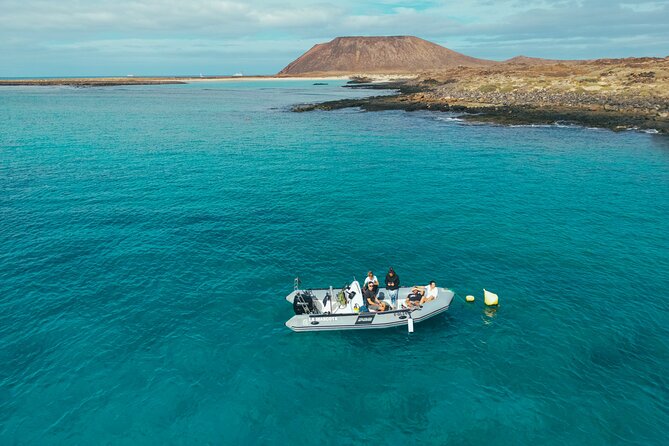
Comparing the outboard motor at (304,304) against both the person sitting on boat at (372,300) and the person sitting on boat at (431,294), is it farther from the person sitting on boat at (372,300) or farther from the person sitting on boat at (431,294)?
the person sitting on boat at (431,294)

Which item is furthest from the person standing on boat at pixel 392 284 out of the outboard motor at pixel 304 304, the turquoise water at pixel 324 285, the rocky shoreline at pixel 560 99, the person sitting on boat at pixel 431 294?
the rocky shoreline at pixel 560 99

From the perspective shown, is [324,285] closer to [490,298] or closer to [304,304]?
[304,304]

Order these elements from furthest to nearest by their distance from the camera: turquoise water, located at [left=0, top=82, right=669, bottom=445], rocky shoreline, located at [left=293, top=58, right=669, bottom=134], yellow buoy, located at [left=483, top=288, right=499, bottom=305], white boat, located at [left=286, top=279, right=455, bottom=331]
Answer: rocky shoreline, located at [left=293, top=58, right=669, bottom=134] → yellow buoy, located at [left=483, top=288, right=499, bottom=305] → white boat, located at [left=286, top=279, right=455, bottom=331] → turquoise water, located at [left=0, top=82, right=669, bottom=445]

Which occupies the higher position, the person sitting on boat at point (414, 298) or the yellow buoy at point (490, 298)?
the person sitting on boat at point (414, 298)

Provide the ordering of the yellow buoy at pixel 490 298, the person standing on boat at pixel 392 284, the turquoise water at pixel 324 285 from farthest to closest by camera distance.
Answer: the yellow buoy at pixel 490 298, the person standing on boat at pixel 392 284, the turquoise water at pixel 324 285

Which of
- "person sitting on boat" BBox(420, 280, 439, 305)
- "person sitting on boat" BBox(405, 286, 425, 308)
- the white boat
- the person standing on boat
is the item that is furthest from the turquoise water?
the person standing on boat

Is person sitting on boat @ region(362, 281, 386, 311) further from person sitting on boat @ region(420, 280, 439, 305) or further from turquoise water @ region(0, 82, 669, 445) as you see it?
person sitting on boat @ region(420, 280, 439, 305)
